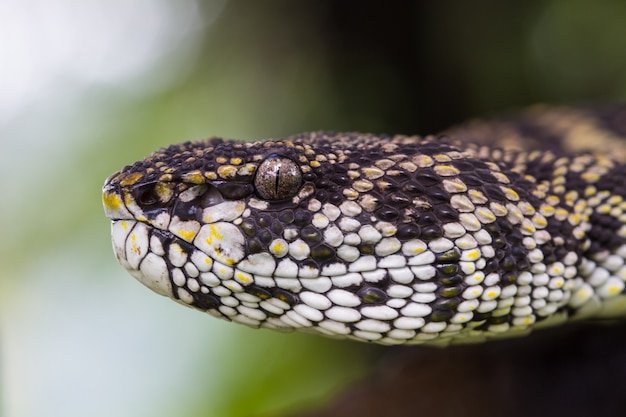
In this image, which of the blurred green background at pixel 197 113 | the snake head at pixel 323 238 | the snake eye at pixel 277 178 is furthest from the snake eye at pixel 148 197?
the blurred green background at pixel 197 113

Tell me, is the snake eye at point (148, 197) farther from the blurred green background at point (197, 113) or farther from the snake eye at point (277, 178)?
the blurred green background at point (197, 113)

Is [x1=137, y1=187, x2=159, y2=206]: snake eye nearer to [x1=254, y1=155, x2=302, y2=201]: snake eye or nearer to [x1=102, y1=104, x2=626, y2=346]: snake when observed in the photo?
[x1=102, y1=104, x2=626, y2=346]: snake

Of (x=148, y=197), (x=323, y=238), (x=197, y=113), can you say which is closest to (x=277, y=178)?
(x=323, y=238)

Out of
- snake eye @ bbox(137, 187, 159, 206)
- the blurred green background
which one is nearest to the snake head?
snake eye @ bbox(137, 187, 159, 206)

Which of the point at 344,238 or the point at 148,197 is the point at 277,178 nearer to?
the point at 344,238

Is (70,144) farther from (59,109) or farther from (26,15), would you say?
(26,15)

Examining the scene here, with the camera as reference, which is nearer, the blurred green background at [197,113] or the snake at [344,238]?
the snake at [344,238]

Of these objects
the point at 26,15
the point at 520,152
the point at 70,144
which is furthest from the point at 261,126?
the point at 520,152
